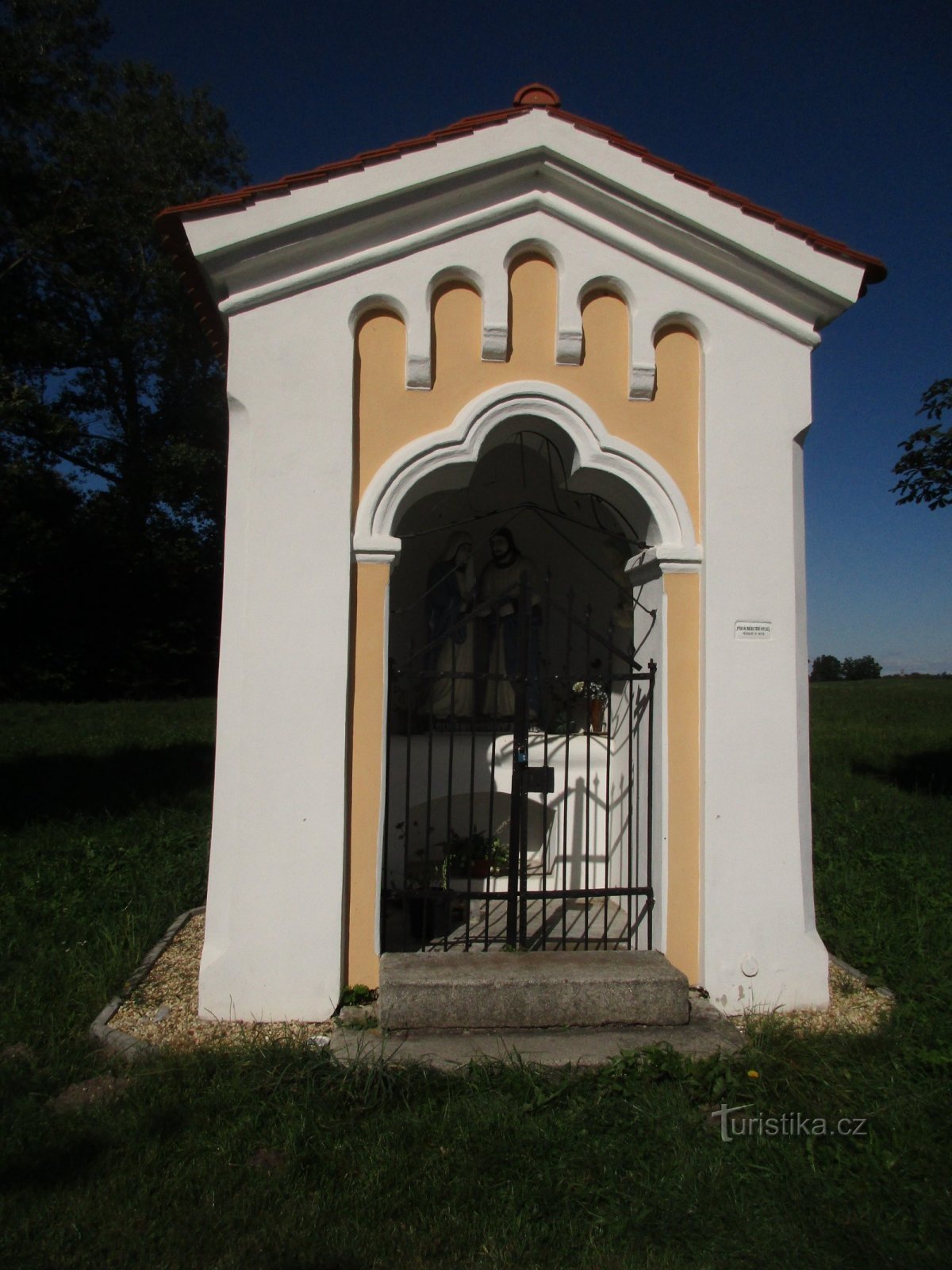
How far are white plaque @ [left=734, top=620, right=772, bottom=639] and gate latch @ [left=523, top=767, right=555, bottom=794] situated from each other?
1.31 metres

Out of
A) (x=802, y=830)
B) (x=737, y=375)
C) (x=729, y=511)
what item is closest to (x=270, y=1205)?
(x=802, y=830)

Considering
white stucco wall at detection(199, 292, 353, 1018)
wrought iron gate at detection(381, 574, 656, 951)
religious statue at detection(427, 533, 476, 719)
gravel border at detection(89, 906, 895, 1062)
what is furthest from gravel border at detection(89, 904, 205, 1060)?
religious statue at detection(427, 533, 476, 719)

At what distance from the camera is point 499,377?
16.1 feet

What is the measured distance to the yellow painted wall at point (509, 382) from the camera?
4.66 meters

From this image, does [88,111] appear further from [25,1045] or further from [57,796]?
[25,1045]

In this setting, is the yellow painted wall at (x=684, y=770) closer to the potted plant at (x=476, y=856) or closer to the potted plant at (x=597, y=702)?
the potted plant at (x=597, y=702)

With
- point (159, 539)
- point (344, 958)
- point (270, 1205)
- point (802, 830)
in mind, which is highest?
point (159, 539)

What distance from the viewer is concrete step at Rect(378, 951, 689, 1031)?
4258mm

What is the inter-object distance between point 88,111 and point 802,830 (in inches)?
892

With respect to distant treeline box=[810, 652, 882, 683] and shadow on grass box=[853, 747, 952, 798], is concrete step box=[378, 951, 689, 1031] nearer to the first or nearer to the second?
shadow on grass box=[853, 747, 952, 798]

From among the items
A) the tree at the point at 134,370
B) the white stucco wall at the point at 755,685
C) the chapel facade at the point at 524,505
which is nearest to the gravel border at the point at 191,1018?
the chapel facade at the point at 524,505

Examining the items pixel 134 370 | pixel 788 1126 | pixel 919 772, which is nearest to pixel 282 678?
→ pixel 788 1126

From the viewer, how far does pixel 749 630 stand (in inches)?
192

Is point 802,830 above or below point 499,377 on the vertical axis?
below
